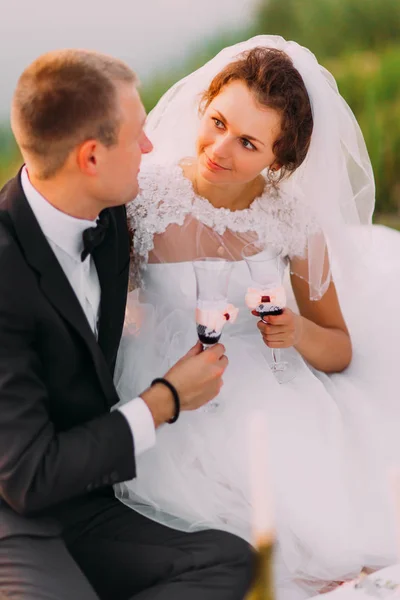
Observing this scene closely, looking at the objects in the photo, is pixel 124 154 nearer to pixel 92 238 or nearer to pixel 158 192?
pixel 92 238

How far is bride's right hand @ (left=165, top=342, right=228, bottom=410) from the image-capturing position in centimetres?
187

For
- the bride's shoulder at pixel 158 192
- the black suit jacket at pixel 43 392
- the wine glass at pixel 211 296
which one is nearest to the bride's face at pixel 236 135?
the bride's shoulder at pixel 158 192

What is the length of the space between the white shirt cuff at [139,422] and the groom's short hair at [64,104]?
0.58m

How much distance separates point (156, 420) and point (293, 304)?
3.39ft

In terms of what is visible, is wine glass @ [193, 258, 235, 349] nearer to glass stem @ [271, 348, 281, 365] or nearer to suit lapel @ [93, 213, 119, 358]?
suit lapel @ [93, 213, 119, 358]

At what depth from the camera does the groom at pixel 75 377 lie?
1.71 m

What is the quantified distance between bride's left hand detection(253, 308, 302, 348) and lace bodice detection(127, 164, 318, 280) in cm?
29

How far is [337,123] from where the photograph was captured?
242cm

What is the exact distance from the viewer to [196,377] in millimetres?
1884

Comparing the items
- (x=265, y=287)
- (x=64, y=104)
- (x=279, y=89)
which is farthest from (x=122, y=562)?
(x=279, y=89)

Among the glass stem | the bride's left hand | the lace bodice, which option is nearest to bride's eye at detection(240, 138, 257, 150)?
the lace bodice

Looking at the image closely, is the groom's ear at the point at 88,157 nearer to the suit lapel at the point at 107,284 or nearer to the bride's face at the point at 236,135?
the suit lapel at the point at 107,284

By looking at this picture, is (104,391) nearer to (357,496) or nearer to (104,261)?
(104,261)

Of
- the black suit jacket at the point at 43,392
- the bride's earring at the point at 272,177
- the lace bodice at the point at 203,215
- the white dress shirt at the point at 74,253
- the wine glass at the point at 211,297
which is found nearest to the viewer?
the black suit jacket at the point at 43,392
